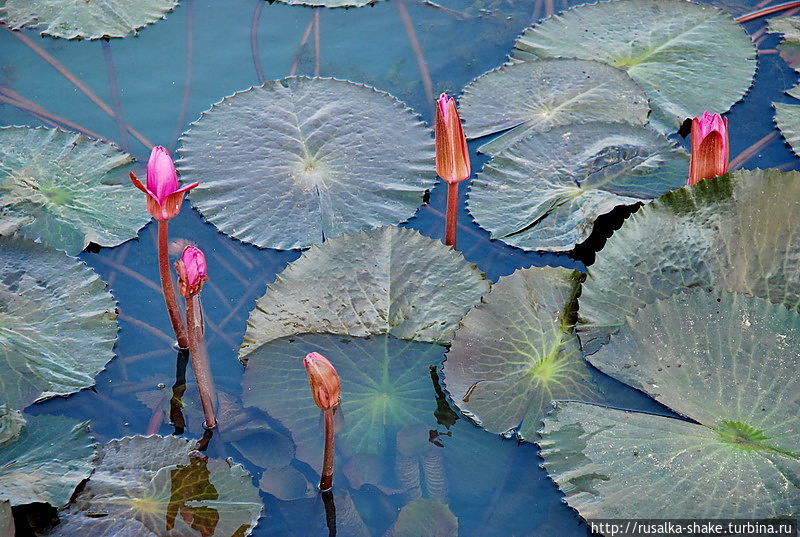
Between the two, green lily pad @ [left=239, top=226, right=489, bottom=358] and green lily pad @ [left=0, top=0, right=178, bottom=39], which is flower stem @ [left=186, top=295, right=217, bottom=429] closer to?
green lily pad @ [left=239, top=226, right=489, bottom=358]

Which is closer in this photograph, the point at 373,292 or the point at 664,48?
the point at 373,292

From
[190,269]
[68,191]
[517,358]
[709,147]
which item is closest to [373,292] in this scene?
[517,358]

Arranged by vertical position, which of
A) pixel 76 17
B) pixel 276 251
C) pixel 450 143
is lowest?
pixel 276 251

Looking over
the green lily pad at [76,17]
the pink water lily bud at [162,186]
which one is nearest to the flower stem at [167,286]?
the pink water lily bud at [162,186]

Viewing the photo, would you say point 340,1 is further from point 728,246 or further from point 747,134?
point 728,246

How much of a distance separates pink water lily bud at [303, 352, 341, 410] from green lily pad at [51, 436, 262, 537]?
0.59 meters

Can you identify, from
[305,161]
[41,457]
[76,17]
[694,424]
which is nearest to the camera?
[694,424]

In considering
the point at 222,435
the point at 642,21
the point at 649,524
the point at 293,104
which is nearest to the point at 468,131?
the point at 293,104

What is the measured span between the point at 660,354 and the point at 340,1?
3.38 metres

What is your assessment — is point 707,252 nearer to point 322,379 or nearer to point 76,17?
point 322,379

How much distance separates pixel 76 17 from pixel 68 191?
1.76m

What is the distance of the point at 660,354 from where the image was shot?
115 inches

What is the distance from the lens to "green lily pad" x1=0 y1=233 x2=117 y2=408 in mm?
3105

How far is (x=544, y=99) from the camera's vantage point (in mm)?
4355
